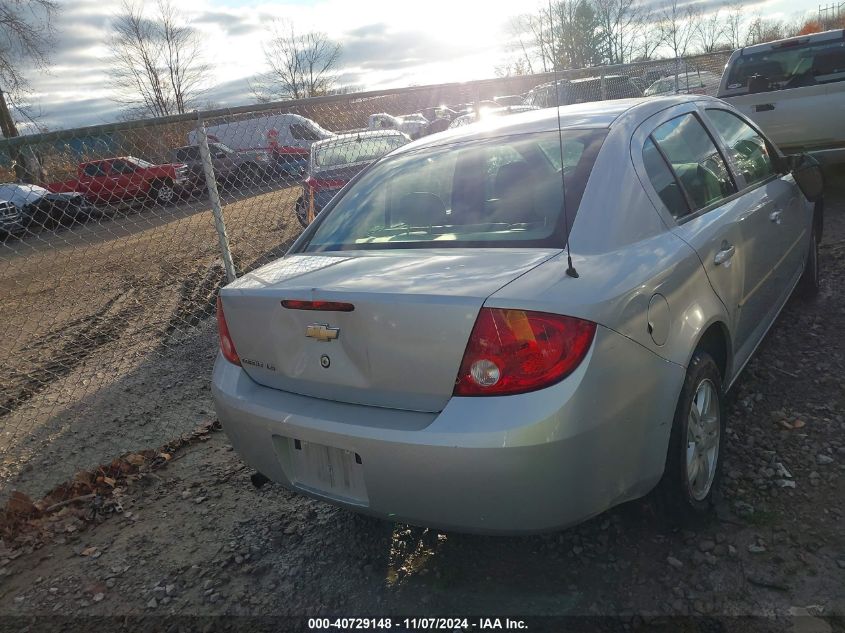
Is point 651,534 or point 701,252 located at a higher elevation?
point 701,252

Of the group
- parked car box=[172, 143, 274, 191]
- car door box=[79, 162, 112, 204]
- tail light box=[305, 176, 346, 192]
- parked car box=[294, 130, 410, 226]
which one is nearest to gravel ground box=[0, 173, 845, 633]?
car door box=[79, 162, 112, 204]

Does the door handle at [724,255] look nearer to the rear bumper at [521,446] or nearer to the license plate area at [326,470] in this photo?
the rear bumper at [521,446]

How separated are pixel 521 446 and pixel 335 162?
6526 mm

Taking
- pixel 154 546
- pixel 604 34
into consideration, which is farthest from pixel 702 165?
pixel 604 34

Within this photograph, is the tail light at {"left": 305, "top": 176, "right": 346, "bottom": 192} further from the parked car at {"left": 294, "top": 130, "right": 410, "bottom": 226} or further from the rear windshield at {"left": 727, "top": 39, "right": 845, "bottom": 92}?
the rear windshield at {"left": 727, "top": 39, "right": 845, "bottom": 92}

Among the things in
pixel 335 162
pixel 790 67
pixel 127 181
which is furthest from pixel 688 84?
pixel 127 181

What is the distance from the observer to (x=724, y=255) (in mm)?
2707

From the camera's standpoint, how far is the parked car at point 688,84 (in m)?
13.8

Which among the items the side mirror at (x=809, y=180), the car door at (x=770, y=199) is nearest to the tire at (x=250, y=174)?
the car door at (x=770, y=199)

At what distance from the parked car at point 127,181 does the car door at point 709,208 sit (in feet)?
13.4

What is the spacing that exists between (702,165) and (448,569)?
2140 mm

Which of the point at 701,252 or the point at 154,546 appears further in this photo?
the point at 154,546

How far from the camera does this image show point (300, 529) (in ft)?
9.42

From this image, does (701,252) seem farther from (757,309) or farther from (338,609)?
(338,609)
